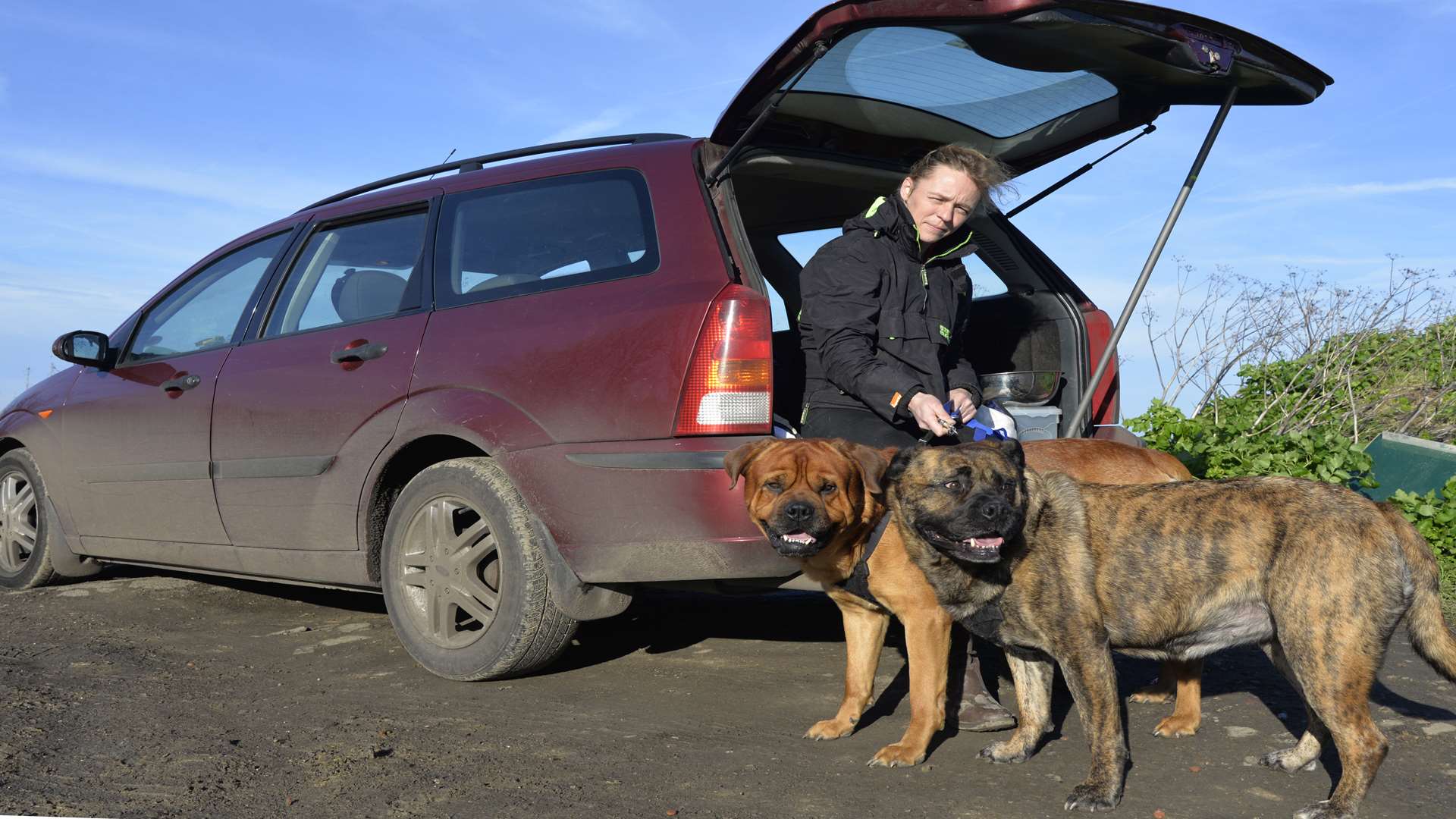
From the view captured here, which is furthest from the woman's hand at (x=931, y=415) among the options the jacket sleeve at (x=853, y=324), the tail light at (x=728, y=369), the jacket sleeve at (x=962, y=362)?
the jacket sleeve at (x=962, y=362)

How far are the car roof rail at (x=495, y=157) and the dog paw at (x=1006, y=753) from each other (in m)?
2.50

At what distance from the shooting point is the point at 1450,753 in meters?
3.71

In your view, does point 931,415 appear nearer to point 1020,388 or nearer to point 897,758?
point 897,758

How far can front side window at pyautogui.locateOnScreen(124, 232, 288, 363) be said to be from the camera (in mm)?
5727

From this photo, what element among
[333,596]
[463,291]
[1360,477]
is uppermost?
[463,291]

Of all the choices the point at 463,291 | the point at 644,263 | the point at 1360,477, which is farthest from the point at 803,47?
the point at 1360,477

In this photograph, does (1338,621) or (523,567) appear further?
(523,567)

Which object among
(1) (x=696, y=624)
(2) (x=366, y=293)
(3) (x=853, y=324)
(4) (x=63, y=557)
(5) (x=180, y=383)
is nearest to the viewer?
(3) (x=853, y=324)

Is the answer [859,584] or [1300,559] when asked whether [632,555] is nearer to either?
[859,584]

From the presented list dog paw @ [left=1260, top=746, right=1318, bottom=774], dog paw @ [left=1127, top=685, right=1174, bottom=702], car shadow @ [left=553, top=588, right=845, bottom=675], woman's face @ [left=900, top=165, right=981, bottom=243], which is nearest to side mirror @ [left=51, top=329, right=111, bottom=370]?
car shadow @ [left=553, top=588, right=845, bottom=675]

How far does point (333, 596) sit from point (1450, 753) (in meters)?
5.52

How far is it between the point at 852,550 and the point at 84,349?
4.50 m

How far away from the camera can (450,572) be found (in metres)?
4.62

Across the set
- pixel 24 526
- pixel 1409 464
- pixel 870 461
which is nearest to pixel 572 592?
pixel 870 461
